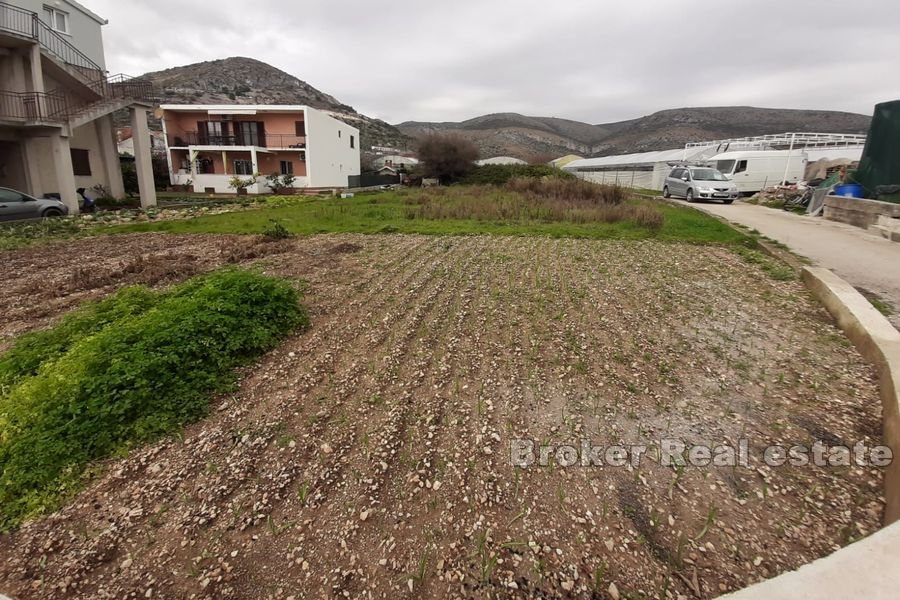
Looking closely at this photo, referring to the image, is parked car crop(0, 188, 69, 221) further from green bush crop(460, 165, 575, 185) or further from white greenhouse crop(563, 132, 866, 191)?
green bush crop(460, 165, 575, 185)

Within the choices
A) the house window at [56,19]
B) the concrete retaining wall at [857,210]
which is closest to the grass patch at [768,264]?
the concrete retaining wall at [857,210]

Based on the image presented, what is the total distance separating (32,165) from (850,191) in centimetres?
2877

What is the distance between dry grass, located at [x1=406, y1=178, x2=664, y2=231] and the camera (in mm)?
12930

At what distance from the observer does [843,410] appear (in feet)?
10.8

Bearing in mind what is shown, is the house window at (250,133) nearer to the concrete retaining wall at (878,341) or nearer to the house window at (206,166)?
the house window at (206,166)

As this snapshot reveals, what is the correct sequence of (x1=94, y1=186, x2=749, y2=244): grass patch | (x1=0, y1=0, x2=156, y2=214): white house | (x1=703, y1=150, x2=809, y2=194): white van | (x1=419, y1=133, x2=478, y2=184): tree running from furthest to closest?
(x1=419, y1=133, x2=478, y2=184): tree
(x1=703, y1=150, x2=809, y2=194): white van
(x1=0, y1=0, x2=156, y2=214): white house
(x1=94, y1=186, x2=749, y2=244): grass patch

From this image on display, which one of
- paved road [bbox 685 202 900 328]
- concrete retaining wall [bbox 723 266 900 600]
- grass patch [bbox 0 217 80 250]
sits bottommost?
concrete retaining wall [bbox 723 266 900 600]

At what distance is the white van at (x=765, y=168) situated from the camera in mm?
23453

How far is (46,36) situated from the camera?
1673 cm

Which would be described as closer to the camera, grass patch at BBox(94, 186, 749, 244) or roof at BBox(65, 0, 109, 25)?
grass patch at BBox(94, 186, 749, 244)

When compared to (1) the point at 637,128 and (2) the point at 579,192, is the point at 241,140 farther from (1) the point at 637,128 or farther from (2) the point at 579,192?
(1) the point at 637,128

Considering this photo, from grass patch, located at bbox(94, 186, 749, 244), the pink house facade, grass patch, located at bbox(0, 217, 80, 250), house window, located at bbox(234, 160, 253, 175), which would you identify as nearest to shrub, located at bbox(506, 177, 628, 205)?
grass patch, located at bbox(94, 186, 749, 244)

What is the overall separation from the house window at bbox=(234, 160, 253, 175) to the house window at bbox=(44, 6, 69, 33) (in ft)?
38.9

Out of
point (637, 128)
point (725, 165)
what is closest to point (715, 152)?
point (725, 165)
